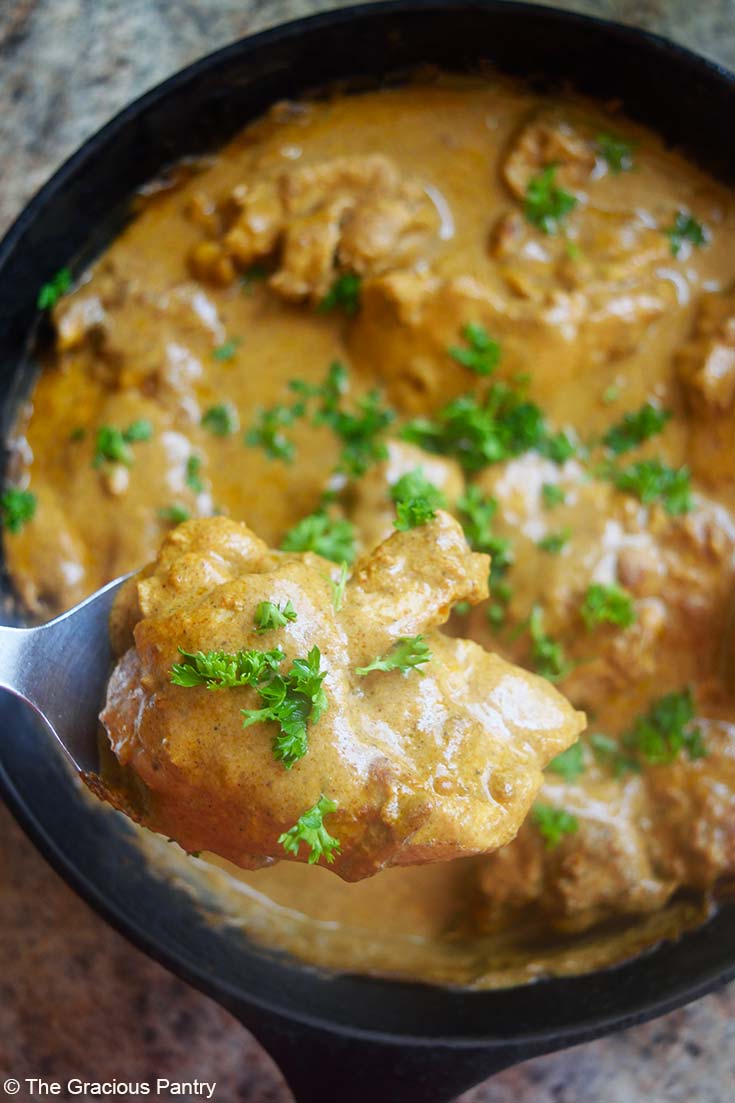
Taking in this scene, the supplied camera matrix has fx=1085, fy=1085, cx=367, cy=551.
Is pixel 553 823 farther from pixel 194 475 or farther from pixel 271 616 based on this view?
pixel 194 475

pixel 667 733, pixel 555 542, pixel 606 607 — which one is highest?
pixel 555 542

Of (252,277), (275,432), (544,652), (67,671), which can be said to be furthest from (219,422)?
(544,652)

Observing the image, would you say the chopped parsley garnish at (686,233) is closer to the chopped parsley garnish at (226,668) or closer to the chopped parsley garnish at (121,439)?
the chopped parsley garnish at (121,439)

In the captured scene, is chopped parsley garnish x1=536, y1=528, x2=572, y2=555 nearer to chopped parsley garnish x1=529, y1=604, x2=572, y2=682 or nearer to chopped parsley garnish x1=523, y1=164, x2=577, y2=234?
chopped parsley garnish x1=529, y1=604, x2=572, y2=682

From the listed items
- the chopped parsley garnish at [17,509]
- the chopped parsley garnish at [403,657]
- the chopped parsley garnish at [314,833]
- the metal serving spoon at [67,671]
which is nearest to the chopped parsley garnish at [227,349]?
the chopped parsley garnish at [17,509]

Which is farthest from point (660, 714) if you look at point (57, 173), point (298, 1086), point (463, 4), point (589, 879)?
point (57, 173)

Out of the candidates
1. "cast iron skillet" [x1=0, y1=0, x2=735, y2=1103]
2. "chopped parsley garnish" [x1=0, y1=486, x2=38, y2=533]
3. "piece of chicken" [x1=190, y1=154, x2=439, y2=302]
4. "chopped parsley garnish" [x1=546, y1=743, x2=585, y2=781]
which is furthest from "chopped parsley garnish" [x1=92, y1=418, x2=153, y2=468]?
"chopped parsley garnish" [x1=546, y1=743, x2=585, y2=781]

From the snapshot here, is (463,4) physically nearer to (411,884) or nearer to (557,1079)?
(411,884)
